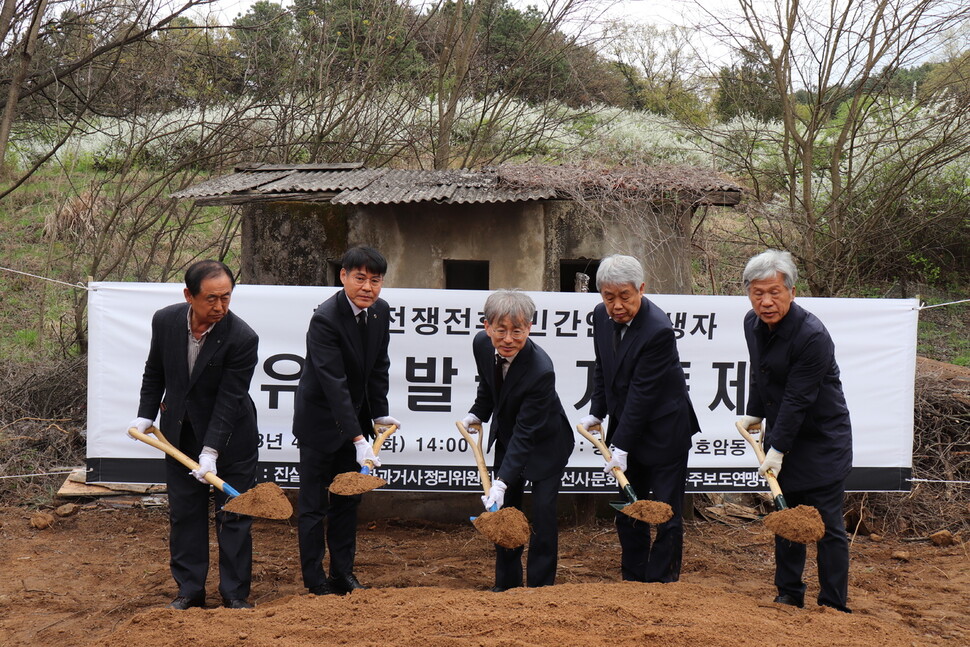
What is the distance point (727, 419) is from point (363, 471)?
9.50 feet

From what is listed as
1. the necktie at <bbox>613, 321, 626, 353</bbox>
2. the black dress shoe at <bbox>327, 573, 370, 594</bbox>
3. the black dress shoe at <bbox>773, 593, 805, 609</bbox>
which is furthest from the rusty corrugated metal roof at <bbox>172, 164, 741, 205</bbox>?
the black dress shoe at <bbox>773, 593, 805, 609</bbox>

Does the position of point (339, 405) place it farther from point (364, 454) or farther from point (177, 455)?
point (177, 455)

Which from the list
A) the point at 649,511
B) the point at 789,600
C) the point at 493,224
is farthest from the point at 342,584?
the point at 493,224

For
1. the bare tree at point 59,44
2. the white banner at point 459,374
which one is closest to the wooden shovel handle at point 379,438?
the white banner at point 459,374

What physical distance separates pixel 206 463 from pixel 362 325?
1.08 metres

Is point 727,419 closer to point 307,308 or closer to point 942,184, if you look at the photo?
point 307,308

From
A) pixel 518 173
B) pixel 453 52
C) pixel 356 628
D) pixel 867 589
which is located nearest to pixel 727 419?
pixel 867 589

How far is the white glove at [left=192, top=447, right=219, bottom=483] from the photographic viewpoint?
13.3 feet

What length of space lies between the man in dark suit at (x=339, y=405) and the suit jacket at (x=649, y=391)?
129cm

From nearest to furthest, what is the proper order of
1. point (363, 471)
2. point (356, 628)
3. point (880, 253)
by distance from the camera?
point (356, 628) → point (363, 471) → point (880, 253)

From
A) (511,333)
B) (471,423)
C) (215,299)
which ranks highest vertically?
(215,299)

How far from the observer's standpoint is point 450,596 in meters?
3.60

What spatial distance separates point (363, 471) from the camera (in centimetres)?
426

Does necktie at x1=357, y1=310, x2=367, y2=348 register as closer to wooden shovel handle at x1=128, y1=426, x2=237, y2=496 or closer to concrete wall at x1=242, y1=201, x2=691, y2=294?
wooden shovel handle at x1=128, y1=426, x2=237, y2=496
